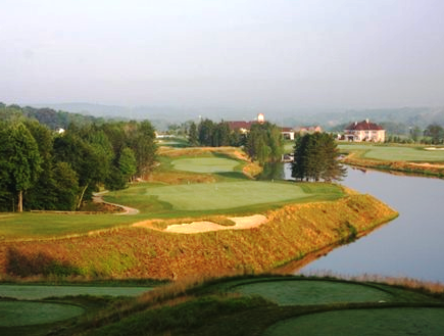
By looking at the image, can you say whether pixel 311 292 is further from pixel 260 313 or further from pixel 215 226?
pixel 215 226

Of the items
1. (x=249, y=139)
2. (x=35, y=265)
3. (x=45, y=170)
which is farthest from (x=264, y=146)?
(x=35, y=265)

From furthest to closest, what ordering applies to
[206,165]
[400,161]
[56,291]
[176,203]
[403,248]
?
[400,161] → [206,165] → [176,203] → [403,248] → [56,291]

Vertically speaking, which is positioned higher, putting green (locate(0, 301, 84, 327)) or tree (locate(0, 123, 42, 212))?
tree (locate(0, 123, 42, 212))

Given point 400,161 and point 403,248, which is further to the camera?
point 400,161

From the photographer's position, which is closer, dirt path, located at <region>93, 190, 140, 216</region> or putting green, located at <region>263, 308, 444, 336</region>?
putting green, located at <region>263, 308, 444, 336</region>


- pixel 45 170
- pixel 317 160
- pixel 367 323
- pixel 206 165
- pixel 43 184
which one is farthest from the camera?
pixel 206 165

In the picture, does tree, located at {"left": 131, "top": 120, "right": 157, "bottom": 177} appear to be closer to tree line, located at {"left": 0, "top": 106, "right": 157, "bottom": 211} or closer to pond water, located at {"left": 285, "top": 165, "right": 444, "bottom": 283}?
tree line, located at {"left": 0, "top": 106, "right": 157, "bottom": 211}

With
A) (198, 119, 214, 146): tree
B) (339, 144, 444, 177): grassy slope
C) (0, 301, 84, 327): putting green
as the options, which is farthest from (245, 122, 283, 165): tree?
(0, 301, 84, 327): putting green

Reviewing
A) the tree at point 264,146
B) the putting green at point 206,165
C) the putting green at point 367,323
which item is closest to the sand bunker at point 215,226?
the putting green at point 367,323
